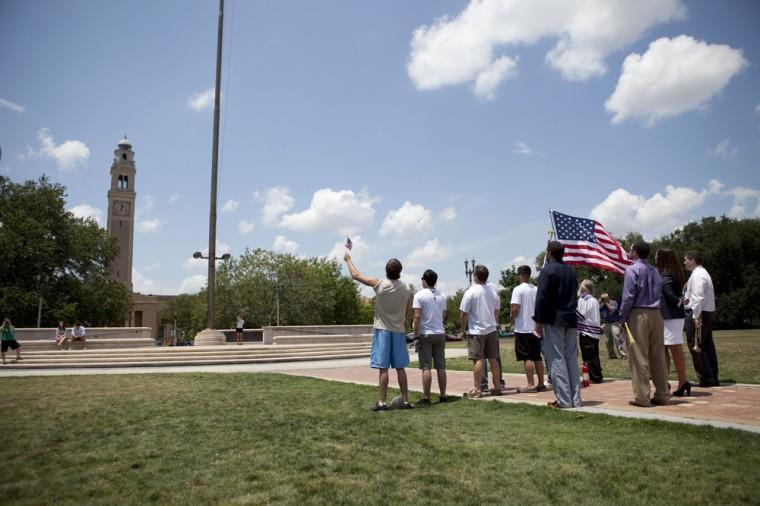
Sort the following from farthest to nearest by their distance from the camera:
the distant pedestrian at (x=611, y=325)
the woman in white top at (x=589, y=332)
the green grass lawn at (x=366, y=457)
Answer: the distant pedestrian at (x=611, y=325) < the woman in white top at (x=589, y=332) < the green grass lawn at (x=366, y=457)

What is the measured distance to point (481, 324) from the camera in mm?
7715

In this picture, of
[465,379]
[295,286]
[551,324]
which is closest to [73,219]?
[295,286]

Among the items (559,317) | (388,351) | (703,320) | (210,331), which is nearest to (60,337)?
(210,331)

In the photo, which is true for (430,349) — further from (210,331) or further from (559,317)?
(210,331)

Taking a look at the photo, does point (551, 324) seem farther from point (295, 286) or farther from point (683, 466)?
point (295, 286)

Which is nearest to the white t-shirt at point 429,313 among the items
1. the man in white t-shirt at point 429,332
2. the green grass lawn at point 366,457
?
the man in white t-shirt at point 429,332

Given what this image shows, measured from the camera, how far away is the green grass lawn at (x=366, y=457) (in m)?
3.37

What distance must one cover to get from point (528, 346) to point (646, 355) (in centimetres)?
204

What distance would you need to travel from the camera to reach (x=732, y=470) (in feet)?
11.9

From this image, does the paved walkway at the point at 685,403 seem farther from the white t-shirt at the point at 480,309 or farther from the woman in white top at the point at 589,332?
the white t-shirt at the point at 480,309

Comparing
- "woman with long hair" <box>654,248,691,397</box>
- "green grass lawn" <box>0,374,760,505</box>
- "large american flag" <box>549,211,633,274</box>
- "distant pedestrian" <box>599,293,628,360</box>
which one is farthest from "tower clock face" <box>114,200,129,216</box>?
"woman with long hair" <box>654,248,691,397</box>

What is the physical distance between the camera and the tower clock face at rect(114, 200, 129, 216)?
9769cm

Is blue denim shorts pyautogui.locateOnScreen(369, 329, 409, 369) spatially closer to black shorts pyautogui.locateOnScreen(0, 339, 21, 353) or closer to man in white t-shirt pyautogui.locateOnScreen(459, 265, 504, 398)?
man in white t-shirt pyautogui.locateOnScreen(459, 265, 504, 398)

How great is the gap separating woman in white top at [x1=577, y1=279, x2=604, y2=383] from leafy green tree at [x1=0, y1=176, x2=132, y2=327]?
41.0 m
